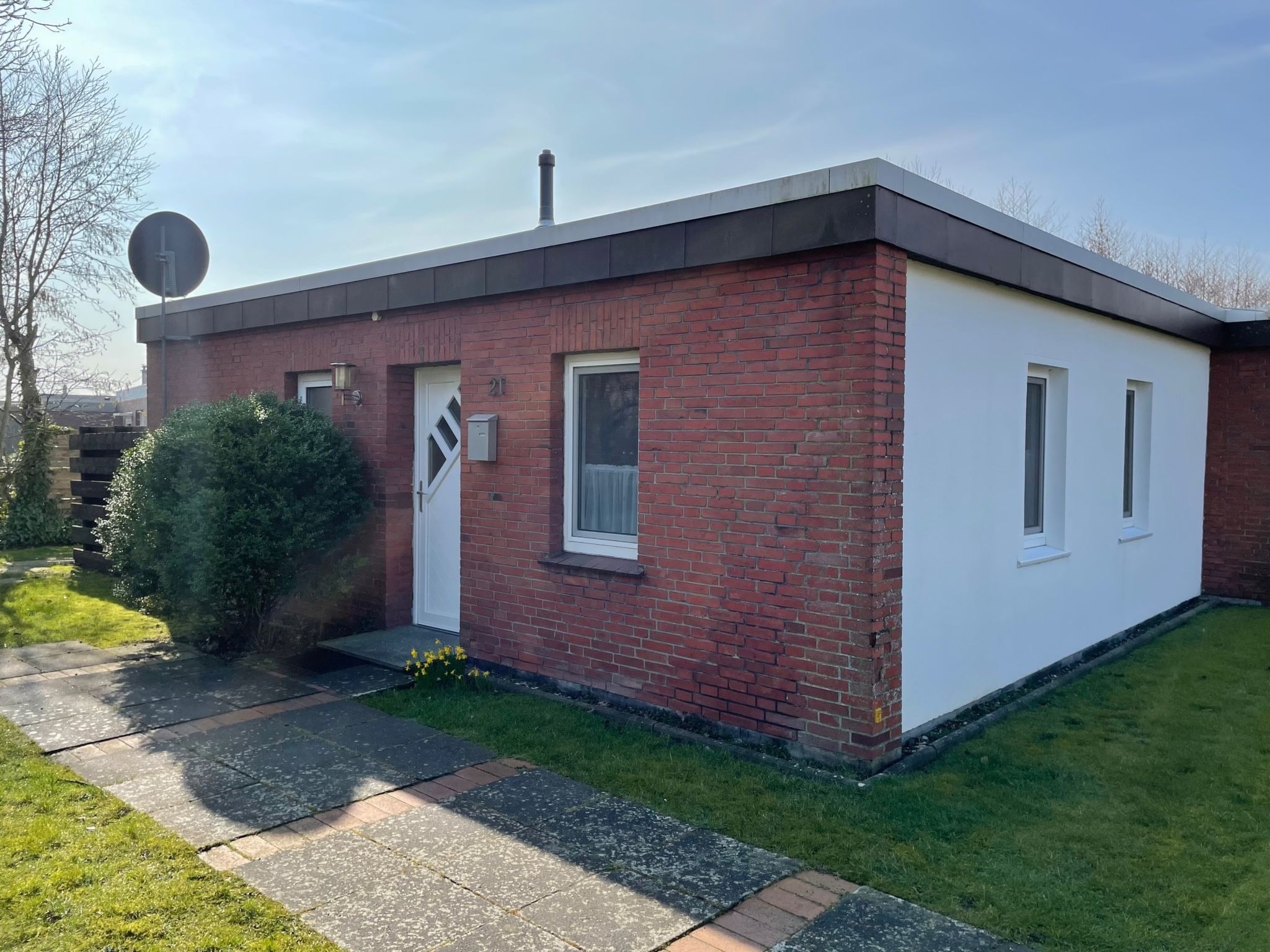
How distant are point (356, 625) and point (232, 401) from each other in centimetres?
230

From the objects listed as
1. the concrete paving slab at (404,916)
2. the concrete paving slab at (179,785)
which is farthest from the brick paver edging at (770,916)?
the concrete paving slab at (179,785)

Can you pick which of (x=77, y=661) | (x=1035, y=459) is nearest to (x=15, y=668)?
(x=77, y=661)

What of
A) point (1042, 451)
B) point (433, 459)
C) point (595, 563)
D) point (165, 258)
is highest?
point (165, 258)

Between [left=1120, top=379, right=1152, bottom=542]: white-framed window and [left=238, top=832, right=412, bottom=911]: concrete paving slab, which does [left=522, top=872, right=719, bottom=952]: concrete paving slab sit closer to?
[left=238, top=832, right=412, bottom=911]: concrete paving slab

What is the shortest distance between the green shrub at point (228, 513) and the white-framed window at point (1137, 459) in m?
7.53

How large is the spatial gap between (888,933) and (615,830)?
1.37m

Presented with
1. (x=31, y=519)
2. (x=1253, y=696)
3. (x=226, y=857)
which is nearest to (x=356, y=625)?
(x=226, y=857)

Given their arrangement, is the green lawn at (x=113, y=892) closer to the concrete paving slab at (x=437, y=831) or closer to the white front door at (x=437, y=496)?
the concrete paving slab at (x=437, y=831)

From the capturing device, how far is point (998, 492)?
6.36 m

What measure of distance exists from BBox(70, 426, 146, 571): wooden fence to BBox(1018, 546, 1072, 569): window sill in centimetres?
1017

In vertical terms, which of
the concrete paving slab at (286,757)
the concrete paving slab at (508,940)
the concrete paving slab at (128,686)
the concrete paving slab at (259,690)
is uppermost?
the concrete paving slab at (128,686)

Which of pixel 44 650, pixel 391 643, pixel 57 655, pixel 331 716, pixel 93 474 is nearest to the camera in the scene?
pixel 331 716

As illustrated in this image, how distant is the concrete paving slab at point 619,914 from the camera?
3393 millimetres

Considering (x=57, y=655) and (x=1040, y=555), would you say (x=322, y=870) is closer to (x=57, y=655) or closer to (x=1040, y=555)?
(x=57, y=655)
